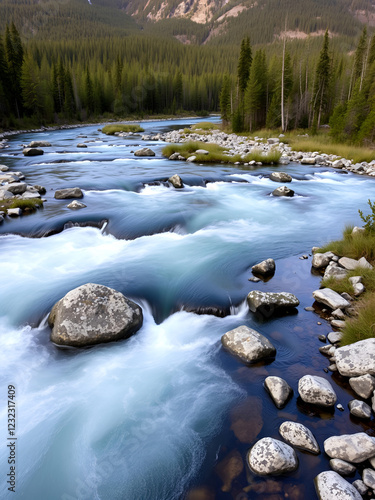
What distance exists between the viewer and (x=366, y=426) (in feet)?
13.6

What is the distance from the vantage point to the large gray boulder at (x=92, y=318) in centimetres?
585

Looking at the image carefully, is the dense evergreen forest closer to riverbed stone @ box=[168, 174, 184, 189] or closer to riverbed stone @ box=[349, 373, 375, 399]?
riverbed stone @ box=[168, 174, 184, 189]

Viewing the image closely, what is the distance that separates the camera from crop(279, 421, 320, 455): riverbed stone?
385 cm

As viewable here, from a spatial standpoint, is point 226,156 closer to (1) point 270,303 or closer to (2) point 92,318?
(1) point 270,303

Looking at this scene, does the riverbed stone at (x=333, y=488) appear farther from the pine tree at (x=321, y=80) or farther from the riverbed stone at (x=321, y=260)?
the pine tree at (x=321, y=80)

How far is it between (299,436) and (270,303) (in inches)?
118

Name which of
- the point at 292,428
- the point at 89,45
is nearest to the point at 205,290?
the point at 292,428

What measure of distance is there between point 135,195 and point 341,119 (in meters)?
30.3

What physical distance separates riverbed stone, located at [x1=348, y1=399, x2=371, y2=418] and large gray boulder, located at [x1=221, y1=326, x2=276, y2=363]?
4.72ft

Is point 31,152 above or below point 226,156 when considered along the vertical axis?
above

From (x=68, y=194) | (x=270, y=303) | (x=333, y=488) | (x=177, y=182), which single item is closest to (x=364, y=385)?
(x=333, y=488)

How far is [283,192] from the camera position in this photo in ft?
53.2

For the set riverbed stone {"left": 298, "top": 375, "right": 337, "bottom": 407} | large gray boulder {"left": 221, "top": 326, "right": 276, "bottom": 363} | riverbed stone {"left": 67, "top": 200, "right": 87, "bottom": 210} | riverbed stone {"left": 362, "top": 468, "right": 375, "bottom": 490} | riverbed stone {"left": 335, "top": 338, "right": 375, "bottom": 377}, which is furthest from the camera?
riverbed stone {"left": 67, "top": 200, "right": 87, "bottom": 210}

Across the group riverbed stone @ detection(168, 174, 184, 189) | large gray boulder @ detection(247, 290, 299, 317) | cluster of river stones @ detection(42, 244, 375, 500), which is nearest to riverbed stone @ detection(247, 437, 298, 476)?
cluster of river stones @ detection(42, 244, 375, 500)
